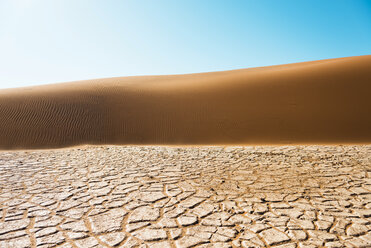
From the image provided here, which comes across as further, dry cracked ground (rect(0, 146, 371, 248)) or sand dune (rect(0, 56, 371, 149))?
sand dune (rect(0, 56, 371, 149))

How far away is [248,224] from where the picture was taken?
238 cm

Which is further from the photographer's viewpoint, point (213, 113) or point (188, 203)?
point (213, 113)

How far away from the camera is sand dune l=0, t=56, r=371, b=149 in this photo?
7957 mm

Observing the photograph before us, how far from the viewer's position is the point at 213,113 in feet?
30.8

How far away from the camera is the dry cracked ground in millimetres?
2152

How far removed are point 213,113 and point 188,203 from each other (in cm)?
676

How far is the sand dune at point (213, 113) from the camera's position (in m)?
7.96

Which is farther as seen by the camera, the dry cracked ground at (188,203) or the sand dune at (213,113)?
the sand dune at (213,113)

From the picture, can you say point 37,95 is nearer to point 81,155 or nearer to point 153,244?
point 81,155

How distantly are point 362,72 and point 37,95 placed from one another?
15382 millimetres

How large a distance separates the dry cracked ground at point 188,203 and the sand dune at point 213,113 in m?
3.06

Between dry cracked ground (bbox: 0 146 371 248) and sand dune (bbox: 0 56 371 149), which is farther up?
sand dune (bbox: 0 56 371 149)

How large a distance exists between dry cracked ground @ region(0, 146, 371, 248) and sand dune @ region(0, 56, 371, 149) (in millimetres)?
3060

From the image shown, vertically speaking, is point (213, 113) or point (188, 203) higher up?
point (213, 113)
